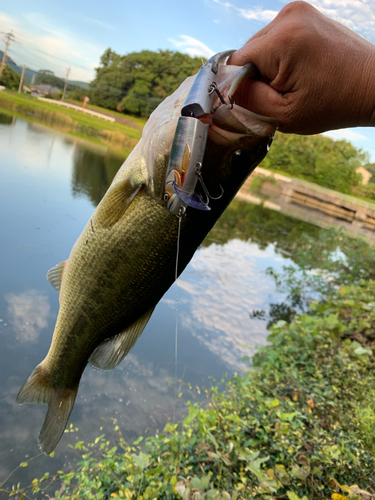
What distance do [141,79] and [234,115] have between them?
2645 inches

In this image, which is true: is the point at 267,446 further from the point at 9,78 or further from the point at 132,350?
the point at 9,78

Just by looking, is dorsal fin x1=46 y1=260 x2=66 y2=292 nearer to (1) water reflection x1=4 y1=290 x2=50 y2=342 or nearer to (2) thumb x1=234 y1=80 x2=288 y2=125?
(2) thumb x1=234 y1=80 x2=288 y2=125

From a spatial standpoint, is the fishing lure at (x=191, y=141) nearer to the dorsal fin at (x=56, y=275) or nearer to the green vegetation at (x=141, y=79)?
the dorsal fin at (x=56, y=275)

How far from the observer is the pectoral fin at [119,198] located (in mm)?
1633

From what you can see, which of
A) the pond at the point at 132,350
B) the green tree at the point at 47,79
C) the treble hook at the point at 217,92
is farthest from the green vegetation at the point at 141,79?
the treble hook at the point at 217,92

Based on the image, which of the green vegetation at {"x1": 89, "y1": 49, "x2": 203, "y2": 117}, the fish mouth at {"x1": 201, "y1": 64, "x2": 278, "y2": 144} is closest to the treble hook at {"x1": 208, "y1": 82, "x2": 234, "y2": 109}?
the fish mouth at {"x1": 201, "y1": 64, "x2": 278, "y2": 144}

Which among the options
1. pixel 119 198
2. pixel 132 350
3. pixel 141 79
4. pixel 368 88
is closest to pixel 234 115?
pixel 368 88

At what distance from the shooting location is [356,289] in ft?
21.8

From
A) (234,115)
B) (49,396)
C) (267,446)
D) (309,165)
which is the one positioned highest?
(309,165)

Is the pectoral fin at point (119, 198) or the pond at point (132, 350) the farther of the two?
the pond at point (132, 350)

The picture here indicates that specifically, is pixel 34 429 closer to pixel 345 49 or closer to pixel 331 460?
pixel 331 460

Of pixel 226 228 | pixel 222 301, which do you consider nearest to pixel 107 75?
pixel 226 228

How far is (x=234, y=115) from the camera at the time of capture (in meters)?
1.27

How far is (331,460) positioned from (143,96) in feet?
214
